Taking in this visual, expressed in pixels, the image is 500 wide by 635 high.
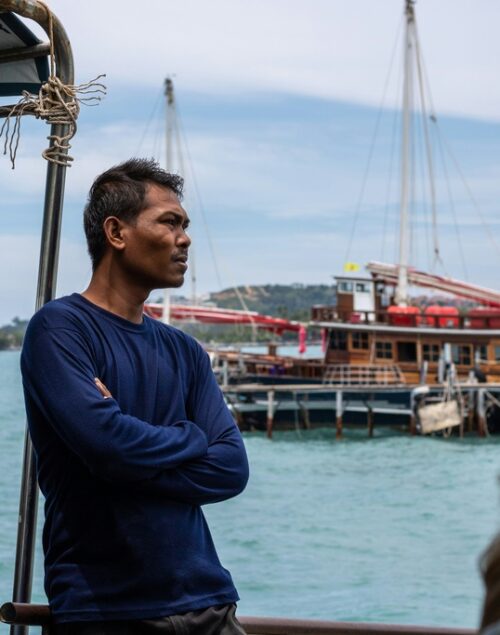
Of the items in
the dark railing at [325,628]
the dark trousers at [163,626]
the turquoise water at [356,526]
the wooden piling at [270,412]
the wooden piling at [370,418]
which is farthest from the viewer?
the wooden piling at [370,418]

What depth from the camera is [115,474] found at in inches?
81.0

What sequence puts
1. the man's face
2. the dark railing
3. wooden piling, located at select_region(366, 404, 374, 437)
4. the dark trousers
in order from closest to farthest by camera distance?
1. the dark trousers
2. the man's face
3. the dark railing
4. wooden piling, located at select_region(366, 404, 374, 437)

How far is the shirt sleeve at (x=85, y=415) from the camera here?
2.05 m

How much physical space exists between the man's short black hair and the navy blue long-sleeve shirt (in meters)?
0.13

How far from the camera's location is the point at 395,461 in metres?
32.5

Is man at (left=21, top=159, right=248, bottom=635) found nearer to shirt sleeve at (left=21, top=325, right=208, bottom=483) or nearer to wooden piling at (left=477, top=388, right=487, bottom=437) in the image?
shirt sleeve at (left=21, top=325, right=208, bottom=483)

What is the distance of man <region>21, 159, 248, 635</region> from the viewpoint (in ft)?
6.75

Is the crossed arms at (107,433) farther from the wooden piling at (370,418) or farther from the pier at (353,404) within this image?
the wooden piling at (370,418)

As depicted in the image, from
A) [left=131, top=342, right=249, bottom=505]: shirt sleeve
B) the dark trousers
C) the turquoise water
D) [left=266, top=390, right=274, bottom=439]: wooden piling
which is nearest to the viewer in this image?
the dark trousers

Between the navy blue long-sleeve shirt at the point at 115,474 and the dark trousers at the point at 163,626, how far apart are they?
0.02 m

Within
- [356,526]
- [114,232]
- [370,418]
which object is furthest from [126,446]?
[370,418]

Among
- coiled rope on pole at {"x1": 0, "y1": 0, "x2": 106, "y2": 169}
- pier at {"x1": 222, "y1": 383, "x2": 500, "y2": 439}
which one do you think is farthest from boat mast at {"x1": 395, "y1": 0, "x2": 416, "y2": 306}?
coiled rope on pole at {"x1": 0, "y1": 0, "x2": 106, "y2": 169}

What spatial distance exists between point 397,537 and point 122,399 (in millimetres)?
21615

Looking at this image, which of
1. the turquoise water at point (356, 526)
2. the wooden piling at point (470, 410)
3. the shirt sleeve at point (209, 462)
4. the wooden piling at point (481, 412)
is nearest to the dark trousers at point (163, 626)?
the shirt sleeve at point (209, 462)
